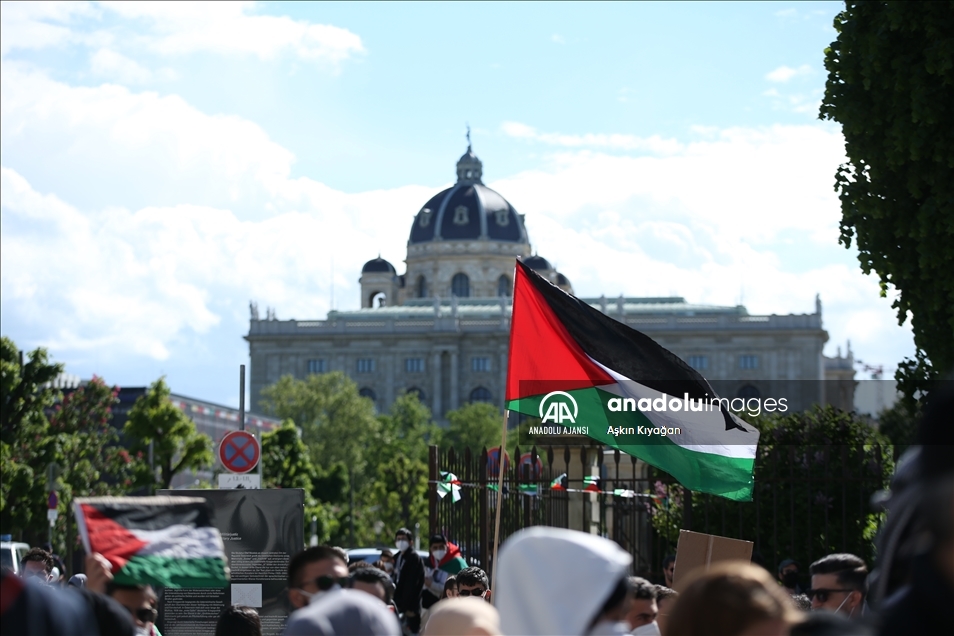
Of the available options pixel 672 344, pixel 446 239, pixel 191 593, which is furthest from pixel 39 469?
pixel 446 239

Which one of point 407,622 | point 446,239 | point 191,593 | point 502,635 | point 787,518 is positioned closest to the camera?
point 502,635

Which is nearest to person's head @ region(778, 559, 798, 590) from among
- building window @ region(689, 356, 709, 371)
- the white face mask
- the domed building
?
the white face mask

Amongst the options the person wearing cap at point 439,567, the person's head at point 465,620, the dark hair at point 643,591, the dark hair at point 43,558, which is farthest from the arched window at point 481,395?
the person's head at point 465,620

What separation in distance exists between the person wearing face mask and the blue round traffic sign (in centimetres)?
332

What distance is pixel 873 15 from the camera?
1418 cm

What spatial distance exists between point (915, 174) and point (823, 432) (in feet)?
13.8

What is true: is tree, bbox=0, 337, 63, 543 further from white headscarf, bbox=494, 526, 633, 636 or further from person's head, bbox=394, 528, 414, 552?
white headscarf, bbox=494, 526, 633, 636

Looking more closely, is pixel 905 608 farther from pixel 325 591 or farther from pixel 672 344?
pixel 672 344

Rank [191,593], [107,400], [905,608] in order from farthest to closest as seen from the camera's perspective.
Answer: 1. [107,400]
2. [191,593]
3. [905,608]

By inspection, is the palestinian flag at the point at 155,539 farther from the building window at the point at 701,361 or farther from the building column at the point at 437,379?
the building column at the point at 437,379

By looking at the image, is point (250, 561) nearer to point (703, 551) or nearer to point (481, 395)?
point (703, 551)

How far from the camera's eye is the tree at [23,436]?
2811 cm

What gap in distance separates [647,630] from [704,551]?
2.78m

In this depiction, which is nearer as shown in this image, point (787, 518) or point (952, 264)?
point (952, 264)
